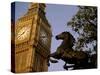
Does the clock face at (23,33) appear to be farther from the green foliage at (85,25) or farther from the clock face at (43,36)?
the green foliage at (85,25)

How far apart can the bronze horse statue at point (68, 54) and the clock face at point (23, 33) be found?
0.82 ft

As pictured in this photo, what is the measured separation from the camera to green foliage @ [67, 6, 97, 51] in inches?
68.9

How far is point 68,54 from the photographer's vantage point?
1.71 metres

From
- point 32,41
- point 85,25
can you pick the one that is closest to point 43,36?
point 32,41

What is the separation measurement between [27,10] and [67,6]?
1.11 feet

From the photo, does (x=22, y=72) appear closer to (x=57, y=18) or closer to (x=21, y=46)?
(x=21, y=46)

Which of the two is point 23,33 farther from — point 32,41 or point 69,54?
point 69,54

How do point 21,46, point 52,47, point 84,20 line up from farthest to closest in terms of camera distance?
1. point 84,20
2. point 52,47
3. point 21,46

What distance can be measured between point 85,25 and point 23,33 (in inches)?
21.2

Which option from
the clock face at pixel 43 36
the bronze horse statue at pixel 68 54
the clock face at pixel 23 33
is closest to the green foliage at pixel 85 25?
the bronze horse statue at pixel 68 54

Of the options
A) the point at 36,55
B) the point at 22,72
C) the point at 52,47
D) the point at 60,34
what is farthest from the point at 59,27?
the point at 22,72

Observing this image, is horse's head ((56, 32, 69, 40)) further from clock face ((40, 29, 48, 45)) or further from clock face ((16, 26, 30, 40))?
clock face ((16, 26, 30, 40))

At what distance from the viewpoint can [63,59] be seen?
1694mm

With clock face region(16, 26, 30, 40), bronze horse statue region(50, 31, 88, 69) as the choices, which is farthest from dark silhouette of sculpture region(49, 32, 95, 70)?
clock face region(16, 26, 30, 40)
